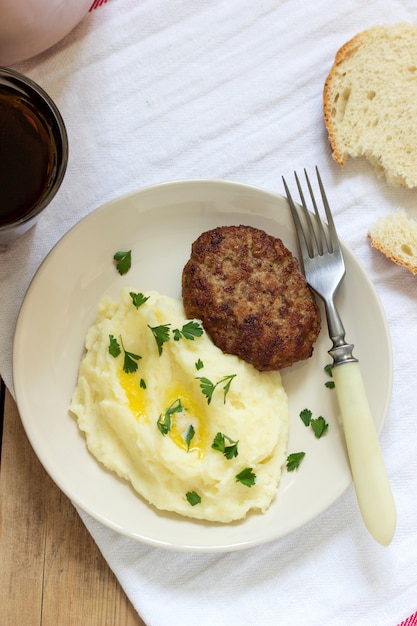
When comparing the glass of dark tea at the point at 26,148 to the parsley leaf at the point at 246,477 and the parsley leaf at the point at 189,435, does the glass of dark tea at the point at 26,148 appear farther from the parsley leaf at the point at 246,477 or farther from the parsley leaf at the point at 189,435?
the parsley leaf at the point at 246,477

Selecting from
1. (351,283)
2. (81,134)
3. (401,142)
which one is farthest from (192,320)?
(401,142)

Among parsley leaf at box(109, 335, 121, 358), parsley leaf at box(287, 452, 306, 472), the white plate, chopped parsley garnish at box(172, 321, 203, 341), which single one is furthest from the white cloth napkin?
chopped parsley garnish at box(172, 321, 203, 341)

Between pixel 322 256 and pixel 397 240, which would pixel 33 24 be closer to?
pixel 322 256

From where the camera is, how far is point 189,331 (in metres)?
2.90

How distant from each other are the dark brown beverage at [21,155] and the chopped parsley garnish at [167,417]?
3.20ft

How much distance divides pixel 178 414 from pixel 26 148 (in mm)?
1234

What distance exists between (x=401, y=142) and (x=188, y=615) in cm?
238

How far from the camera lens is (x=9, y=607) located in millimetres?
3166

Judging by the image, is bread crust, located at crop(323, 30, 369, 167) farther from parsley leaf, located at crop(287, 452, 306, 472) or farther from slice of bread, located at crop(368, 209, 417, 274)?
parsley leaf, located at crop(287, 452, 306, 472)

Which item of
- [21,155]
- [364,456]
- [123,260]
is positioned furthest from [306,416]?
[21,155]

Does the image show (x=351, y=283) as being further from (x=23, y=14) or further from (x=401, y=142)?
(x=23, y=14)

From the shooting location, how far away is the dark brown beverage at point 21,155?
275 cm

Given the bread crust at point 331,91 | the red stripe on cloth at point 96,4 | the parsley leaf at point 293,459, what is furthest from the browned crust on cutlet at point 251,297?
the red stripe on cloth at point 96,4

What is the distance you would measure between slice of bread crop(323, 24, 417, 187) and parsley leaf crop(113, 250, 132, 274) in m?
1.07
